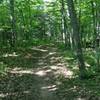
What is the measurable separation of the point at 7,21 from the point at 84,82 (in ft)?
84.9

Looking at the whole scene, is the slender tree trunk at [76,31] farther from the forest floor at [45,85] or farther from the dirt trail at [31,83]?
the dirt trail at [31,83]

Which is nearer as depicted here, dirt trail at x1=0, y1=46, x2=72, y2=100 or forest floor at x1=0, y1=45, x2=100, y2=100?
forest floor at x1=0, y1=45, x2=100, y2=100

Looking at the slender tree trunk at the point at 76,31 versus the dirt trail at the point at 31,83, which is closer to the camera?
the dirt trail at the point at 31,83

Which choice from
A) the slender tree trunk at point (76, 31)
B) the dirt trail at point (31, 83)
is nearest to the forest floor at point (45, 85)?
the dirt trail at point (31, 83)

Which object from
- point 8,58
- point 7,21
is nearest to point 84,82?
point 8,58

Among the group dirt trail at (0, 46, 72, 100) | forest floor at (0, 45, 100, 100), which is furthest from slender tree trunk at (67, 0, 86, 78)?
dirt trail at (0, 46, 72, 100)

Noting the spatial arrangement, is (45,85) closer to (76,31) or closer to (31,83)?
(31,83)

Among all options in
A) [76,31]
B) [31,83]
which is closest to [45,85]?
[31,83]

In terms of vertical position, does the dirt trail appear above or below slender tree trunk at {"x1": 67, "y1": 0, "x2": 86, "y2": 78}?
below

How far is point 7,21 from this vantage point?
37.2 metres

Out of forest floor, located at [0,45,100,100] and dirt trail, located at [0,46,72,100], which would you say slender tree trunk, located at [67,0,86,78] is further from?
dirt trail, located at [0,46,72,100]

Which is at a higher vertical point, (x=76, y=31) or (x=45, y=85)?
(x=76, y=31)

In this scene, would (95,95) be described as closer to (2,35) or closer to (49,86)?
(49,86)

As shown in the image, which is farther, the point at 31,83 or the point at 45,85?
the point at 31,83
